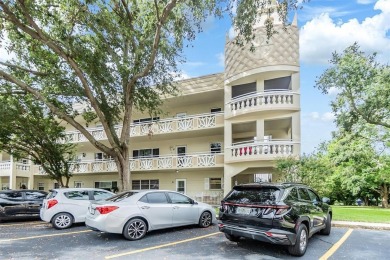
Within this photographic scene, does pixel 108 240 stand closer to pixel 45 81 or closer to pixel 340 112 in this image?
pixel 45 81

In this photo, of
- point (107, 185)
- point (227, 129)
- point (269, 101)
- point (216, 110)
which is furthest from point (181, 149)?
point (269, 101)

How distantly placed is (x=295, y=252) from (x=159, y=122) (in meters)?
16.3

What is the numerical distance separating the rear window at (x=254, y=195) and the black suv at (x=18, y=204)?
1019 centimetres

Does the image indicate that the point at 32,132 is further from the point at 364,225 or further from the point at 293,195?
the point at 364,225

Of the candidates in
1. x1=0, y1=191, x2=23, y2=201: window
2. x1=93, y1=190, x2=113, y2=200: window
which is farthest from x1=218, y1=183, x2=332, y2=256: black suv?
x1=0, y1=191, x2=23, y2=201: window

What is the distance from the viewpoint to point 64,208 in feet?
36.3

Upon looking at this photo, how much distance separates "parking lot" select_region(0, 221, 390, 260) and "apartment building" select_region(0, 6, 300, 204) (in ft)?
28.1

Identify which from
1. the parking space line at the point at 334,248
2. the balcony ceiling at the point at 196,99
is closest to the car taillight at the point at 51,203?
the parking space line at the point at 334,248

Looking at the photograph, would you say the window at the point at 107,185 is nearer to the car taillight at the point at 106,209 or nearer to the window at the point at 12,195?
the window at the point at 12,195

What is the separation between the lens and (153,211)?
9281 mm

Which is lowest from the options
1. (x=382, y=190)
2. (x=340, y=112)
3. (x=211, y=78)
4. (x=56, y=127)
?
(x=382, y=190)

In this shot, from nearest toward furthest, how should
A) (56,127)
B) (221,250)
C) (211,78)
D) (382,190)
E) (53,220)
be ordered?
(221,250) < (53,220) < (56,127) < (211,78) < (382,190)

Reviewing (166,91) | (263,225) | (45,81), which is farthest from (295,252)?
(45,81)

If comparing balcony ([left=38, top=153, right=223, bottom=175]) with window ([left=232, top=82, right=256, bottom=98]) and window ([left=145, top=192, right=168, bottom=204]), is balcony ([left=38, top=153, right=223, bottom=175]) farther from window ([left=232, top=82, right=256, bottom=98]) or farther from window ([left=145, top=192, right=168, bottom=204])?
window ([left=145, top=192, right=168, bottom=204])
